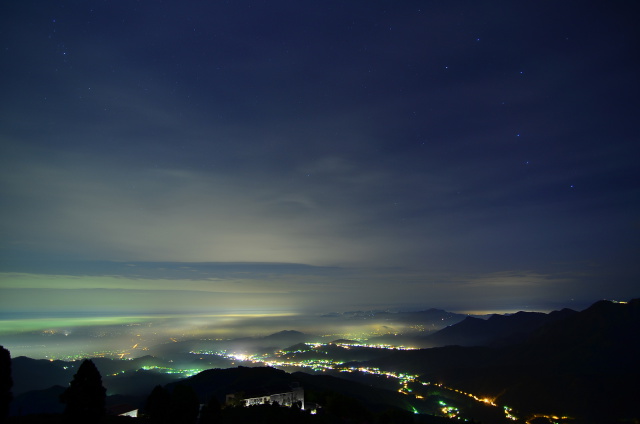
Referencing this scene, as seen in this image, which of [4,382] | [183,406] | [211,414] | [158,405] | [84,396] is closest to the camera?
[4,382]

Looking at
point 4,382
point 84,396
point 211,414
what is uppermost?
point 4,382

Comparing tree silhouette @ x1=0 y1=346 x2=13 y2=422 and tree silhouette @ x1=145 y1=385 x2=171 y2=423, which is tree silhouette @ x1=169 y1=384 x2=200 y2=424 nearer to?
tree silhouette @ x1=145 y1=385 x2=171 y2=423

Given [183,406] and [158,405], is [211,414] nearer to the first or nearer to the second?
[158,405]

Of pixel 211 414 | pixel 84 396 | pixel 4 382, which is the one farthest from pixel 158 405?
pixel 4 382

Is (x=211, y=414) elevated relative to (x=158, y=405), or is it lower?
lower

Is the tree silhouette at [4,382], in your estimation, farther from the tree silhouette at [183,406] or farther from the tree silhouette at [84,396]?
the tree silhouette at [183,406]

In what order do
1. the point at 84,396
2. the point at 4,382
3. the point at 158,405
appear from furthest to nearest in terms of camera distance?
the point at 158,405
the point at 84,396
the point at 4,382

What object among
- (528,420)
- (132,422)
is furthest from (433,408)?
(132,422)

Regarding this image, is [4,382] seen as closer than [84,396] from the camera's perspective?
Yes

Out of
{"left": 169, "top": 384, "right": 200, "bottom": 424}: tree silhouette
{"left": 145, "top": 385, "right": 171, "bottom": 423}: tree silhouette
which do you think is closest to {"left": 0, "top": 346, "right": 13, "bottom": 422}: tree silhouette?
{"left": 169, "top": 384, "right": 200, "bottom": 424}: tree silhouette
